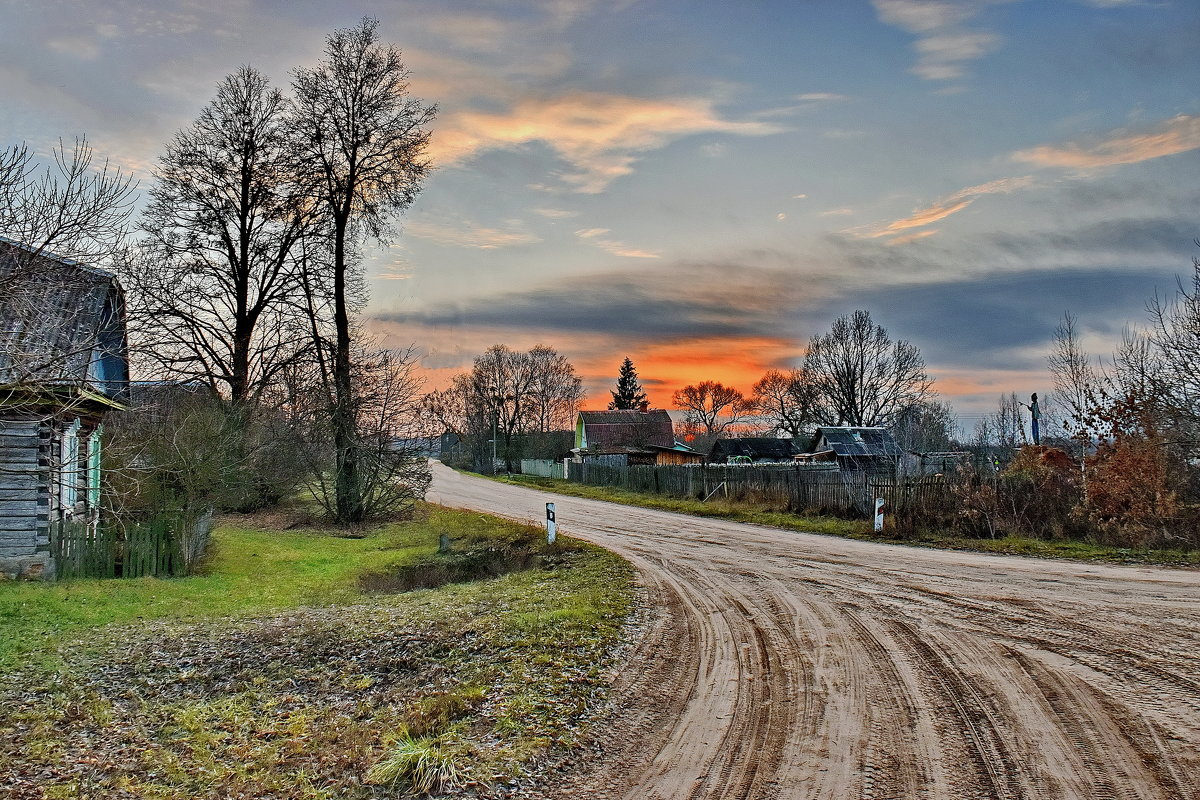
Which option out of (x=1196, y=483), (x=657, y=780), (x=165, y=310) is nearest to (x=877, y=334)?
(x=1196, y=483)

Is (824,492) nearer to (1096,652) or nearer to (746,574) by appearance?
(746,574)

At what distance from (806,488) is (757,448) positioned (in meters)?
40.0

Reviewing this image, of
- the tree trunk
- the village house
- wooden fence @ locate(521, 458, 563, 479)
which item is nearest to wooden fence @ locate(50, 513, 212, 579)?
the tree trunk

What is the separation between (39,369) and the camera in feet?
23.5

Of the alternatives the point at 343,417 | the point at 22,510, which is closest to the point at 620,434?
the point at 343,417

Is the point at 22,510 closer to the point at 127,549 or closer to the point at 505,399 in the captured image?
the point at 127,549

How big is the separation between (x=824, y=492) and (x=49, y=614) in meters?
18.8

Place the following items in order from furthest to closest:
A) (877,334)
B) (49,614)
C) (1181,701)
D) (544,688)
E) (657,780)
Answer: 1. (877,334)
2. (49,614)
3. (544,688)
4. (1181,701)
5. (657,780)

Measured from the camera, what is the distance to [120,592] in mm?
12070

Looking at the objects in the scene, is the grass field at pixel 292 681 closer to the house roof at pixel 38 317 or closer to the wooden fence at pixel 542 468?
the house roof at pixel 38 317

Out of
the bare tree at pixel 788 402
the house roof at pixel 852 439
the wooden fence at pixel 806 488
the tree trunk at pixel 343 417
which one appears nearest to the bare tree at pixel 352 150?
the tree trunk at pixel 343 417

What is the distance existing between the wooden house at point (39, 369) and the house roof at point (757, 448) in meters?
52.2

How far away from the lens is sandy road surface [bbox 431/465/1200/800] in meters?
4.74

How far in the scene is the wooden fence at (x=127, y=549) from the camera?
43.9 ft
